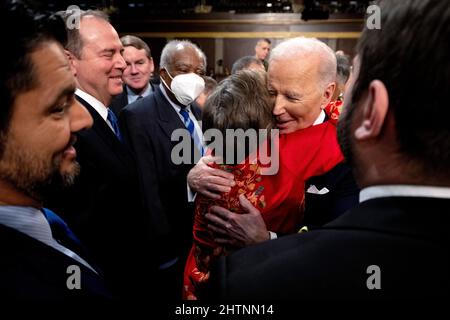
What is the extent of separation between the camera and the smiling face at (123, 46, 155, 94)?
347cm

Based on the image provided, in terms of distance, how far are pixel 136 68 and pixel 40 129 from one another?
2711mm

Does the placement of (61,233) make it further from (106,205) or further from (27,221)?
(106,205)

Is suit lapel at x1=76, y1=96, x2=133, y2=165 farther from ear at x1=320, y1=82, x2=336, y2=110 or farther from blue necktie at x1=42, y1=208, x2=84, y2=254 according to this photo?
ear at x1=320, y1=82, x2=336, y2=110

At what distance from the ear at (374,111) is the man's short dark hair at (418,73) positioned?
0.05 ft

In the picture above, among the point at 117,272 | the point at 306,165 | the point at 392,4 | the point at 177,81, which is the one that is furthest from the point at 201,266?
the point at 177,81

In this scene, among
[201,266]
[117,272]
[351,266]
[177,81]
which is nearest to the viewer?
[351,266]

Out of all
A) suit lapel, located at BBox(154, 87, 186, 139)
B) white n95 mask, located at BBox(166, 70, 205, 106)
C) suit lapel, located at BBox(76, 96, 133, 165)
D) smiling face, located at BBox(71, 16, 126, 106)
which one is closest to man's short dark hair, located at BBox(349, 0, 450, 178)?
suit lapel, located at BBox(76, 96, 133, 165)

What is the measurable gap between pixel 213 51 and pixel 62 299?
9.66m

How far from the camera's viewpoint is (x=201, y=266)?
151 cm

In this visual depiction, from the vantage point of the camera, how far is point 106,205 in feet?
5.39

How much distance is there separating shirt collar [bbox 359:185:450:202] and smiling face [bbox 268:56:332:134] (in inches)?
33.5

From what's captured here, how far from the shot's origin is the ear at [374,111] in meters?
0.65

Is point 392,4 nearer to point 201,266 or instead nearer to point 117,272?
point 201,266

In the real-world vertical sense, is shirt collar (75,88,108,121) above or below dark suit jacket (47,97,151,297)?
above
